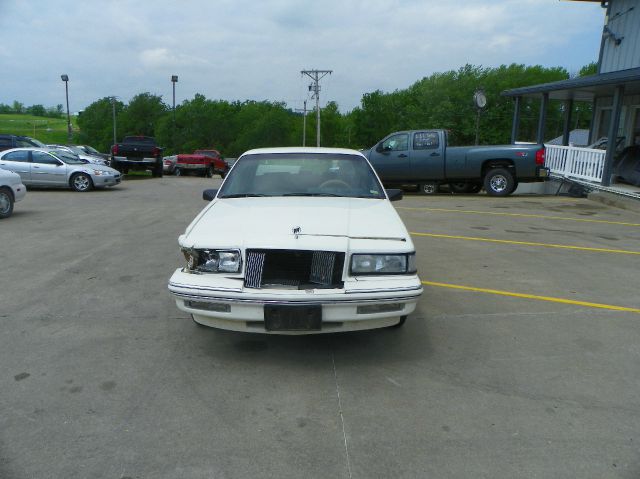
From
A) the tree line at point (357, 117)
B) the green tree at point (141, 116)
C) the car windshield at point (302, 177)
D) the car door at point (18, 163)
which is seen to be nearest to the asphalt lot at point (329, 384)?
the car windshield at point (302, 177)

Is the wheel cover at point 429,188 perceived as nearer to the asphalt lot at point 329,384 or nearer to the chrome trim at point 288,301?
the asphalt lot at point 329,384

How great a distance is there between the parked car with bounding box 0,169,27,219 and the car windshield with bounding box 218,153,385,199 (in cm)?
752

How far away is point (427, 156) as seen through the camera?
15.5 meters

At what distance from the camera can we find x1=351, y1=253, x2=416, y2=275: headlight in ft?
→ 12.5

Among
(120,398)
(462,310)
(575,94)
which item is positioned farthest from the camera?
(575,94)

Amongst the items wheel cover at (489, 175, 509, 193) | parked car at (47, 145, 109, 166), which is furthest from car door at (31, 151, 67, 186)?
wheel cover at (489, 175, 509, 193)

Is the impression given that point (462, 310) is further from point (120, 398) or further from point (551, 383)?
point (120, 398)

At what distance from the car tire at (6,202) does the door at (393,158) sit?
9.48m

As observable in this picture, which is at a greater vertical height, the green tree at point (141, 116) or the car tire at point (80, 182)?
the green tree at point (141, 116)

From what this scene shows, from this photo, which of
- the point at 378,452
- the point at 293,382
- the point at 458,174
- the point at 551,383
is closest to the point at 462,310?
the point at 551,383

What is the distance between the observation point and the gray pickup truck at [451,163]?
49.3ft

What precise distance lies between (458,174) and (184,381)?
13.3 meters

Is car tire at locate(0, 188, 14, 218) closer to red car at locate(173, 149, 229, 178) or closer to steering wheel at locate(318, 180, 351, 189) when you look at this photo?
steering wheel at locate(318, 180, 351, 189)

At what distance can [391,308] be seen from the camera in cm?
379
